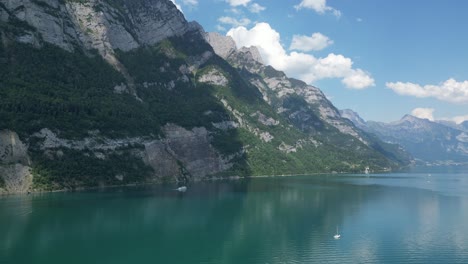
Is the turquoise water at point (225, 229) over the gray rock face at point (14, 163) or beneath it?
beneath

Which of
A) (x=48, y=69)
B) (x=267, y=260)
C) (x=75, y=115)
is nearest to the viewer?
(x=267, y=260)

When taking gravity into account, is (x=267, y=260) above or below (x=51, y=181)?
below

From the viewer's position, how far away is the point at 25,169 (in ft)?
461

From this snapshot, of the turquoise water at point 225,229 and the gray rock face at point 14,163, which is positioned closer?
the turquoise water at point 225,229

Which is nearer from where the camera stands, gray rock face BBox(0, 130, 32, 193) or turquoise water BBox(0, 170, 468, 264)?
turquoise water BBox(0, 170, 468, 264)

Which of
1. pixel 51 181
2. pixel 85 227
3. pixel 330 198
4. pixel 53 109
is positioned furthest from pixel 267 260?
pixel 53 109

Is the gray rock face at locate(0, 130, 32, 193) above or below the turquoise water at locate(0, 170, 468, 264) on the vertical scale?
above

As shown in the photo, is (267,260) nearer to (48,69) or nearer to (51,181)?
(51,181)

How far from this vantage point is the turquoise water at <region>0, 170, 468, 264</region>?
70.3 m

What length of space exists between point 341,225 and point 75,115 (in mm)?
121167

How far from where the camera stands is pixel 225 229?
93.6 meters

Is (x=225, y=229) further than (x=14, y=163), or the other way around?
(x=14, y=163)

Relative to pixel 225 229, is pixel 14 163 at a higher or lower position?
higher

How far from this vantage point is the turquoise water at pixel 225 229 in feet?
231
